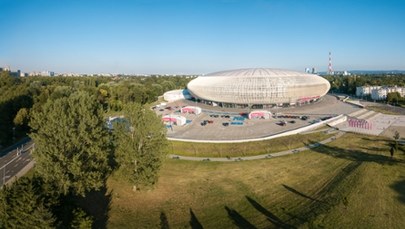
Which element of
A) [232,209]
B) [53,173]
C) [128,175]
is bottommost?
[232,209]

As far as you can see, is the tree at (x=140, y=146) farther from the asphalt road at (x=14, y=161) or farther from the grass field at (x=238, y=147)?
the asphalt road at (x=14, y=161)

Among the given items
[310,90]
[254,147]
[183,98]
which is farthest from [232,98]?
[254,147]

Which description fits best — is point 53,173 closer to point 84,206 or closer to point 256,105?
point 84,206

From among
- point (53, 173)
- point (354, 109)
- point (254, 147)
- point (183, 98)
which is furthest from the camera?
point (183, 98)

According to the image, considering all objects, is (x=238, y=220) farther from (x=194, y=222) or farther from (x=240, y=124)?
(x=240, y=124)

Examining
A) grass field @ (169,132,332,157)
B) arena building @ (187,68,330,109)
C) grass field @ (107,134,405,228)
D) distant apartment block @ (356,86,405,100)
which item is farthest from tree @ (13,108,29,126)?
distant apartment block @ (356,86,405,100)
